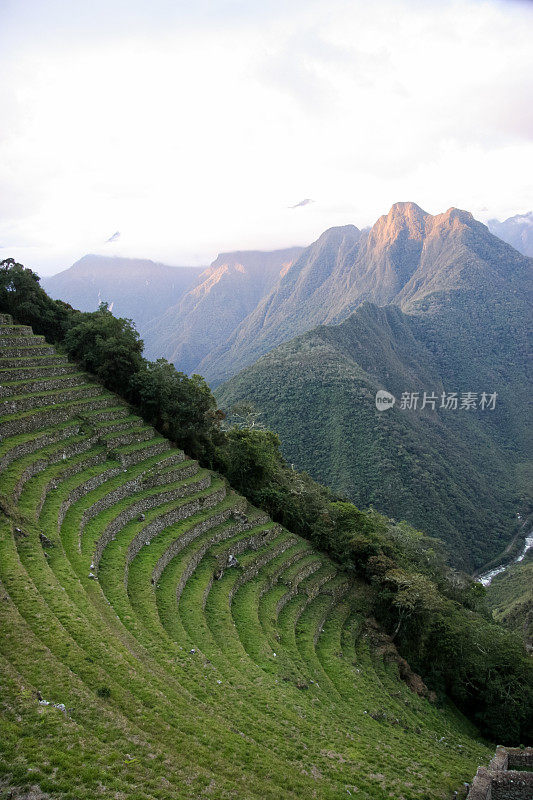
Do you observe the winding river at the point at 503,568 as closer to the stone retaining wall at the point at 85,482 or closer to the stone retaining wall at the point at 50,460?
the stone retaining wall at the point at 85,482

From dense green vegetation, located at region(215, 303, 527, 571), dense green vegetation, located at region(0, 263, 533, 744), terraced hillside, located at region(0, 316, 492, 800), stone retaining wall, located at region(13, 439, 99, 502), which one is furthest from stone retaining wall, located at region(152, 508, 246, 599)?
dense green vegetation, located at region(215, 303, 527, 571)

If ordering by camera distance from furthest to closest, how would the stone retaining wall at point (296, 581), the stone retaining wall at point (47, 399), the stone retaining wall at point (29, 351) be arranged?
the stone retaining wall at point (29, 351) → the stone retaining wall at point (296, 581) → the stone retaining wall at point (47, 399)

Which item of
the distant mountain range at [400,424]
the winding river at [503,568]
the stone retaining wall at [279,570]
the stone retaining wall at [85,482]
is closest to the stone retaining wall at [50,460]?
the stone retaining wall at [85,482]

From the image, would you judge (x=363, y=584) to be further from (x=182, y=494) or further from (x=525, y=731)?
(x=182, y=494)

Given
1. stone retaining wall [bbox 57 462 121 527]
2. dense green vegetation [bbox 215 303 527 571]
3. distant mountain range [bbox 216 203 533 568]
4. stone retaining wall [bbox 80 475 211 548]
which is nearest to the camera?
stone retaining wall [bbox 57 462 121 527]

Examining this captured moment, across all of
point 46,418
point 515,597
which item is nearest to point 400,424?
point 515,597

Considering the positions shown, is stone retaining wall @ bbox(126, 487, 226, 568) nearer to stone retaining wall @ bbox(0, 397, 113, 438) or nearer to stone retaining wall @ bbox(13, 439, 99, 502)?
stone retaining wall @ bbox(13, 439, 99, 502)
